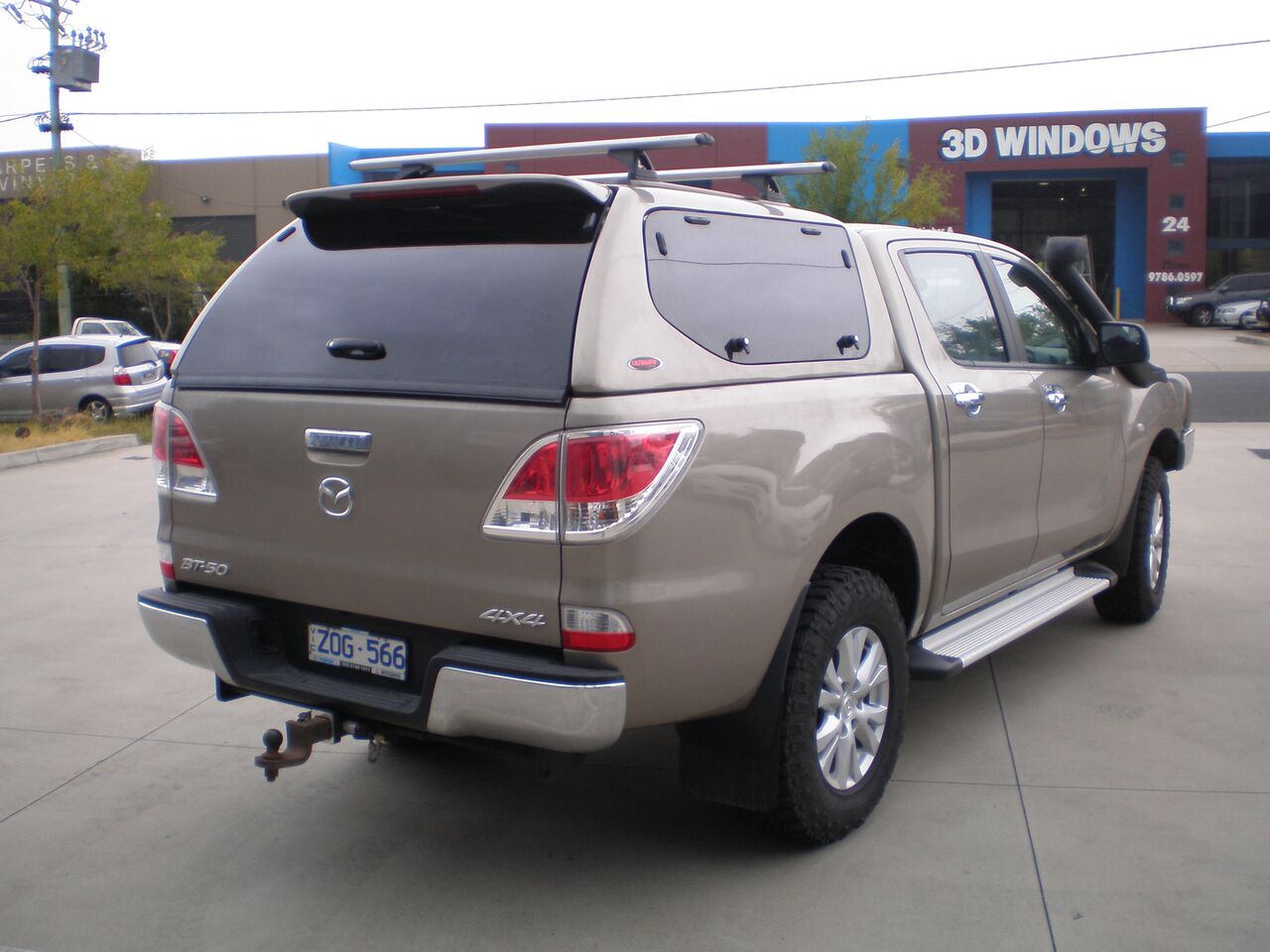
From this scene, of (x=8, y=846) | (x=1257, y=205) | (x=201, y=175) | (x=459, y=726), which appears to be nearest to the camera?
(x=459, y=726)

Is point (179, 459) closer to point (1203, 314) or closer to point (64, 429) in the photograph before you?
point (64, 429)

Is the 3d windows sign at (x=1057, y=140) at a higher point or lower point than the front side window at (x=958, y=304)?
higher

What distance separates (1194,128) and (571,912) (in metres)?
43.2

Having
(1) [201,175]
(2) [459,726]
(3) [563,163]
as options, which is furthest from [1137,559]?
(1) [201,175]

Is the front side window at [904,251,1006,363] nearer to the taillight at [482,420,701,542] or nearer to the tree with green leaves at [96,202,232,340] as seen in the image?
the taillight at [482,420,701,542]

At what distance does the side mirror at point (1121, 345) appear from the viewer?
5461 millimetres

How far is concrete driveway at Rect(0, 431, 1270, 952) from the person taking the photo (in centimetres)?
338

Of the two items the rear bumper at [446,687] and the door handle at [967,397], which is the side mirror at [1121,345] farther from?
the rear bumper at [446,687]

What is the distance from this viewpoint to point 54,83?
100.0 ft

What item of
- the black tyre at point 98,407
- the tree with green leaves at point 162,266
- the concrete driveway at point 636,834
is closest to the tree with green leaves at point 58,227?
the black tyre at point 98,407

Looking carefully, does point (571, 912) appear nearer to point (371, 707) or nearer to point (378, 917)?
point (378, 917)

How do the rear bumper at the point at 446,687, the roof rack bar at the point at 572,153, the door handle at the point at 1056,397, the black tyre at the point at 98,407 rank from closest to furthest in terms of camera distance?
1. the rear bumper at the point at 446,687
2. the roof rack bar at the point at 572,153
3. the door handle at the point at 1056,397
4. the black tyre at the point at 98,407

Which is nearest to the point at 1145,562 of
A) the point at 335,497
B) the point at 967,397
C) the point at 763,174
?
the point at 967,397

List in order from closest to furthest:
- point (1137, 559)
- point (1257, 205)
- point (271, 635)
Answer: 1. point (271, 635)
2. point (1137, 559)
3. point (1257, 205)
